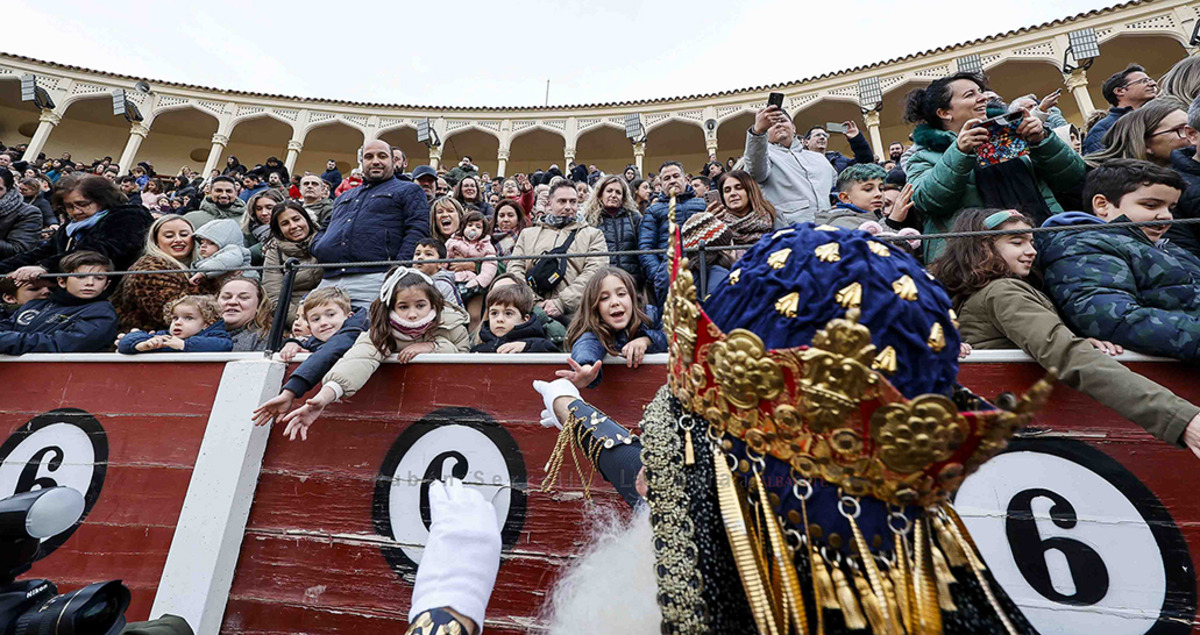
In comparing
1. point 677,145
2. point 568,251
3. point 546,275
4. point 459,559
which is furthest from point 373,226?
point 677,145

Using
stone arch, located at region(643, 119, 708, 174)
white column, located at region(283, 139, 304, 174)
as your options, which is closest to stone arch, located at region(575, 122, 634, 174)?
stone arch, located at region(643, 119, 708, 174)

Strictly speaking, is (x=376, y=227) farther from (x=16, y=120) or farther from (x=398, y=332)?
(x=16, y=120)

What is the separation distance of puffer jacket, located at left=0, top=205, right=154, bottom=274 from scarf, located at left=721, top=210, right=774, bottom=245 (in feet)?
15.6

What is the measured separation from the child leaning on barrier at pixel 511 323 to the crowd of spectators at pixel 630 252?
0.01 metres

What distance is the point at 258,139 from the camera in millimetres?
23438

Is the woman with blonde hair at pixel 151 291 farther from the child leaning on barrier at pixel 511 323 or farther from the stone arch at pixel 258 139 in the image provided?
the stone arch at pixel 258 139

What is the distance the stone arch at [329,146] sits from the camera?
22484 millimetres

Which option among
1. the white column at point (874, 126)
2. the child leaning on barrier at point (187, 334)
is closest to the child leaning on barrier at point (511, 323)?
the child leaning on barrier at point (187, 334)

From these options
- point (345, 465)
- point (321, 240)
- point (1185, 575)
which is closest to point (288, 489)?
point (345, 465)

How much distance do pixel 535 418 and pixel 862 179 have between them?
3011 mm

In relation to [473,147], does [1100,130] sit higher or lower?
lower

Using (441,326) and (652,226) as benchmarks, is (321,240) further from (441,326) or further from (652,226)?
(652,226)

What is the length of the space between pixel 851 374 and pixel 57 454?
13.6ft

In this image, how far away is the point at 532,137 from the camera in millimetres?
22859
